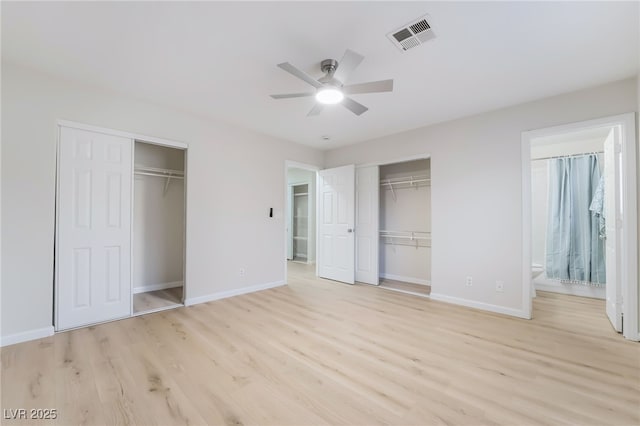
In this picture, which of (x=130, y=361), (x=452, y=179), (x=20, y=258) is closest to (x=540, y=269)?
(x=452, y=179)

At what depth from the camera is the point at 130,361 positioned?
235 centimetres

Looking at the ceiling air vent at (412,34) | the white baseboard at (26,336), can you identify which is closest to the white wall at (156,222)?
the white baseboard at (26,336)

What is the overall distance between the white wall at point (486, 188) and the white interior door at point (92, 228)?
13.4 feet

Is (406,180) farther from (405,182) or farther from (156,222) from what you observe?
(156,222)

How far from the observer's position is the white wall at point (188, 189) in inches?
105

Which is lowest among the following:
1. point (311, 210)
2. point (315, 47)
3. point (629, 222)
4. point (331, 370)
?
point (331, 370)

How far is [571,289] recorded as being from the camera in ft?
14.7

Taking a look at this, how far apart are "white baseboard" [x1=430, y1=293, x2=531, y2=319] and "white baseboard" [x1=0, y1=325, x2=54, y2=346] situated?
15.1ft

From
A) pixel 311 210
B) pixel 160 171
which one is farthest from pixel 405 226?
pixel 160 171

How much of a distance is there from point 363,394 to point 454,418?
56 centimetres

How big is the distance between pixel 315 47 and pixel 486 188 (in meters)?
2.85

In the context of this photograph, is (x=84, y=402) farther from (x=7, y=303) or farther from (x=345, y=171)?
(x=345, y=171)

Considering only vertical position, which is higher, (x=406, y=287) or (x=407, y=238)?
(x=407, y=238)

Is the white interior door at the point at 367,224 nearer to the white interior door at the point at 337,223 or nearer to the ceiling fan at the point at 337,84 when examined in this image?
the white interior door at the point at 337,223
